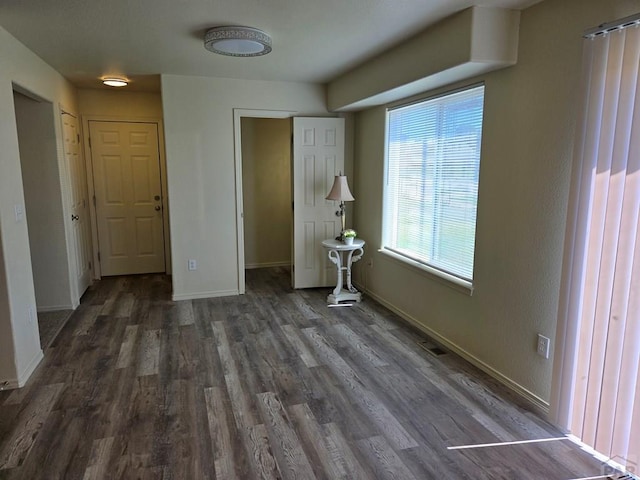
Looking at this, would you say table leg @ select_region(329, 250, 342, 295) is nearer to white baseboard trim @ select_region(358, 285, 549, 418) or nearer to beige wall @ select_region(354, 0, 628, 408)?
white baseboard trim @ select_region(358, 285, 549, 418)

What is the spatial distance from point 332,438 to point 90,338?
7.97ft

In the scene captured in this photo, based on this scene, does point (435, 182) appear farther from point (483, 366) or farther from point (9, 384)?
point (9, 384)

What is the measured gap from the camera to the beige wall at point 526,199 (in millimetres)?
2334

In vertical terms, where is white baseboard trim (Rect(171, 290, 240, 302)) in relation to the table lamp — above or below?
below

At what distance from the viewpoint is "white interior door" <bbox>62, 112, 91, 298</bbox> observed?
460 centimetres

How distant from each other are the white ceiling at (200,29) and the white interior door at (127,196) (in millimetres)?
1365

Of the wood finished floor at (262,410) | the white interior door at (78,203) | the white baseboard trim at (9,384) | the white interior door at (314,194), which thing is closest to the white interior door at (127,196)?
the white interior door at (78,203)

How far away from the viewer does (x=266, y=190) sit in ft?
20.4

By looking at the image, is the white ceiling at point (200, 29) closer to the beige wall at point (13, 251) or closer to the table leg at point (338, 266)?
the beige wall at point (13, 251)

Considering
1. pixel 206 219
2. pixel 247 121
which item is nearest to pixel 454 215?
pixel 206 219

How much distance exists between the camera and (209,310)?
4.37 m

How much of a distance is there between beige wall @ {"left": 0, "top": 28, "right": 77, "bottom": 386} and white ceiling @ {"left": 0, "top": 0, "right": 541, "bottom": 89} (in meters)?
0.24

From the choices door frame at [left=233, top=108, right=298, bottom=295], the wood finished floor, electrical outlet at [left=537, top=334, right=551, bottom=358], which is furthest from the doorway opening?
electrical outlet at [left=537, top=334, right=551, bottom=358]

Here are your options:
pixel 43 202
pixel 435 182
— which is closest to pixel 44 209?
pixel 43 202
